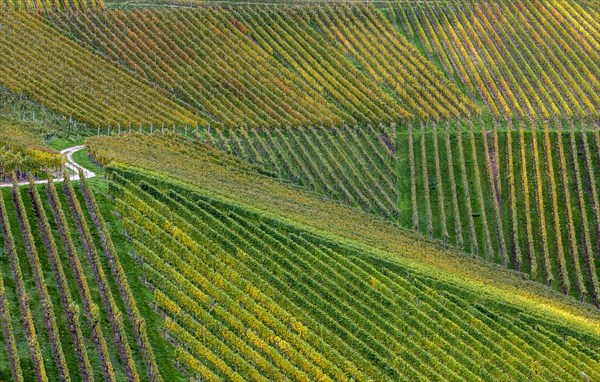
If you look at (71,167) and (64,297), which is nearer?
(64,297)

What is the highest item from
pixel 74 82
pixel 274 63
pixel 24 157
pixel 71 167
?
pixel 24 157

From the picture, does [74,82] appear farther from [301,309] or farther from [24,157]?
[301,309]

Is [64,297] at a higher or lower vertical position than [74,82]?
lower

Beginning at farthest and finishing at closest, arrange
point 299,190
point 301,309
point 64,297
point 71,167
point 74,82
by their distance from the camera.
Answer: point 74,82 < point 299,190 < point 71,167 < point 301,309 < point 64,297

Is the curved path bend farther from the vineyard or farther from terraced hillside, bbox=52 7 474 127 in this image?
terraced hillside, bbox=52 7 474 127

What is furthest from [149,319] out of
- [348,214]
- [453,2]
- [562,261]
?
[453,2]

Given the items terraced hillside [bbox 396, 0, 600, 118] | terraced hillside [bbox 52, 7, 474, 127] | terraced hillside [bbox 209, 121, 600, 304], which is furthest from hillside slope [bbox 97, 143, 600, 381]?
terraced hillside [bbox 396, 0, 600, 118]

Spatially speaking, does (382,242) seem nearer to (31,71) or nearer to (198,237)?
(198,237)

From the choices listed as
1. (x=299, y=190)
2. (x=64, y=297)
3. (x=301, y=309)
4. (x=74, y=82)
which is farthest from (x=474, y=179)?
(x=64, y=297)
